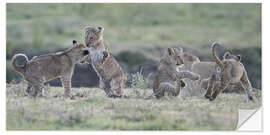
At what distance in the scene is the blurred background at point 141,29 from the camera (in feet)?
50.9

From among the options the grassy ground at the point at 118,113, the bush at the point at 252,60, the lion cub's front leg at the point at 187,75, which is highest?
the bush at the point at 252,60

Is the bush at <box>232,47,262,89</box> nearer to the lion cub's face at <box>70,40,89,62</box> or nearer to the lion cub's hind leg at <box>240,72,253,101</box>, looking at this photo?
the lion cub's hind leg at <box>240,72,253,101</box>

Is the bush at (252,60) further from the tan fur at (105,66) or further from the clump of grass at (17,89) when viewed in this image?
the clump of grass at (17,89)

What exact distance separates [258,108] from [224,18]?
23.7 ft

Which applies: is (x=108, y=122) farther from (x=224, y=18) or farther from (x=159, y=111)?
(x=224, y=18)

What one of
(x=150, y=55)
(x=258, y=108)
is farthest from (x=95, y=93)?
(x=150, y=55)

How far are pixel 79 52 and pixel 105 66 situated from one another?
1.96ft

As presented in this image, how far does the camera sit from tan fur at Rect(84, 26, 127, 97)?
10.3m

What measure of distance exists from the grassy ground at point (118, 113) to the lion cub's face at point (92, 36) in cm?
108

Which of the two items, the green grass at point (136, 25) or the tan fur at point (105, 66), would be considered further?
the green grass at point (136, 25)

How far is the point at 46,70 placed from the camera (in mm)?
10008

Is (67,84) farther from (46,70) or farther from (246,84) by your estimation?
(246,84)

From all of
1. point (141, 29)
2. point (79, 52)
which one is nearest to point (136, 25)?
point (141, 29)

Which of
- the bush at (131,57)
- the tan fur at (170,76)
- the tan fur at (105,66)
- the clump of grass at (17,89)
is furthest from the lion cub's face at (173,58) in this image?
the bush at (131,57)
